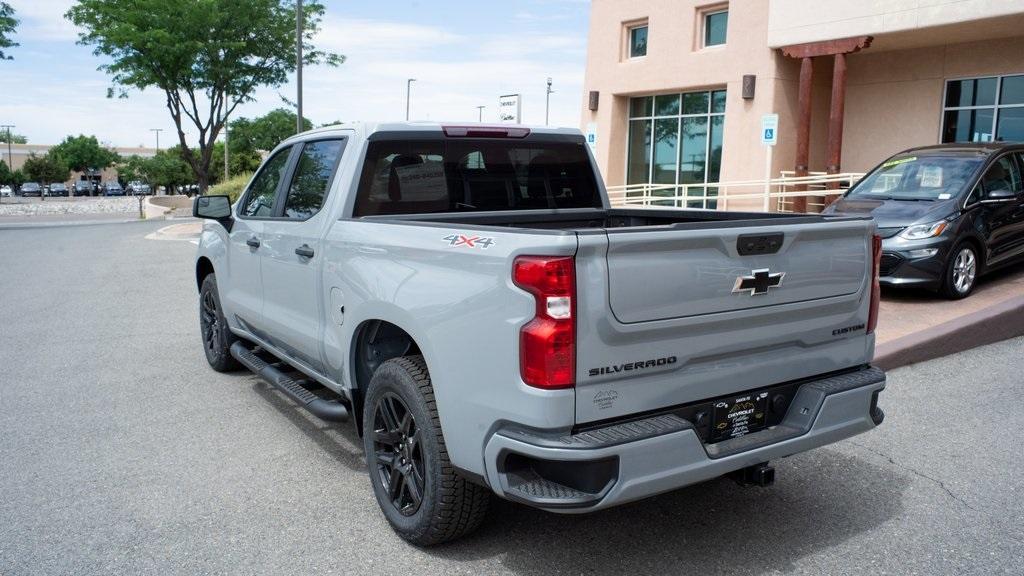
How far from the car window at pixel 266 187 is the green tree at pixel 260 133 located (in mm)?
76239

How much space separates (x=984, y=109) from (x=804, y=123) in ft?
12.1

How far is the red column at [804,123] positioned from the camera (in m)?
19.7

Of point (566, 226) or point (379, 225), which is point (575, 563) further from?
point (566, 226)

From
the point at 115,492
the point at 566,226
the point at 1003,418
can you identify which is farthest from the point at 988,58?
the point at 115,492

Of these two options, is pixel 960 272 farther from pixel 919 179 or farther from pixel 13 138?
pixel 13 138

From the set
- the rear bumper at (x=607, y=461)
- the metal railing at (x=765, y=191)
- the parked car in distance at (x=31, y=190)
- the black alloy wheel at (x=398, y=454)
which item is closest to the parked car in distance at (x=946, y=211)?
the rear bumper at (x=607, y=461)

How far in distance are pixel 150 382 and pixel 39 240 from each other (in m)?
18.2

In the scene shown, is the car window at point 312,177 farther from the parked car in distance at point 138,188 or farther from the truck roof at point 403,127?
the parked car in distance at point 138,188

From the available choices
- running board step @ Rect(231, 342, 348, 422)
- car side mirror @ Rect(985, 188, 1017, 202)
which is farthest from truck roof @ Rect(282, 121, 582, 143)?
car side mirror @ Rect(985, 188, 1017, 202)

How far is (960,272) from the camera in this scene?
30.8 feet

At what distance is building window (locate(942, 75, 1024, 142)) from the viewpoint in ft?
59.9

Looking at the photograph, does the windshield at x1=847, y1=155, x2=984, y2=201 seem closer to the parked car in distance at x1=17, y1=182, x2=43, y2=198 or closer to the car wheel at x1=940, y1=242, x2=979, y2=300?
the car wheel at x1=940, y1=242, x2=979, y2=300

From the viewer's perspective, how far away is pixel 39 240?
73.5 ft

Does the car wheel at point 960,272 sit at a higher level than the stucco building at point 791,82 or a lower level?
lower
